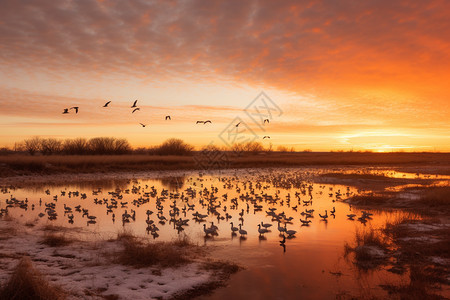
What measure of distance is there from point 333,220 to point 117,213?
11140 mm

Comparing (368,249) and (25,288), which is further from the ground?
(25,288)

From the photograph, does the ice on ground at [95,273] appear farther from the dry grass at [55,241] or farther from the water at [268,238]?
the water at [268,238]

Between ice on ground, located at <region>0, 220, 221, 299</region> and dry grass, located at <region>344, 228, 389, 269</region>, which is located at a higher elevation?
dry grass, located at <region>344, 228, 389, 269</region>

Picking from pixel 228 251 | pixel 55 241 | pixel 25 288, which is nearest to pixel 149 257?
pixel 228 251

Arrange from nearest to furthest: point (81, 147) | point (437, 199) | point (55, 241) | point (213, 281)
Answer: point (213, 281) → point (55, 241) → point (437, 199) → point (81, 147)

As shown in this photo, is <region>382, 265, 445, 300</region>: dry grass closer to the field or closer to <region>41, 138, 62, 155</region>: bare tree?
the field

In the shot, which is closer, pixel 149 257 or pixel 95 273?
pixel 95 273

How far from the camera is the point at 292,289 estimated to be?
8.13m

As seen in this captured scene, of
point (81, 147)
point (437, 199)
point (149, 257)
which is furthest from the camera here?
point (81, 147)

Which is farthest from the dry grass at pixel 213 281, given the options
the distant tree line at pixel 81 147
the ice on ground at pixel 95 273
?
the distant tree line at pixel 81 147

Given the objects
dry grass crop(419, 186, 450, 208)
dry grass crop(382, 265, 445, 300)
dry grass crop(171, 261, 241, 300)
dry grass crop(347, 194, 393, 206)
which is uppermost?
dry grass crop(419, 186, 450, 208)

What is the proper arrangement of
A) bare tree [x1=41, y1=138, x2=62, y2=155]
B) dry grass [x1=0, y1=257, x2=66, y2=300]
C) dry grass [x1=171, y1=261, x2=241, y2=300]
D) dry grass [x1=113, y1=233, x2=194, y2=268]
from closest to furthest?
dry grass [x1=0, y1=257, x2=66, y2=300] → dry grass [x1=171, y1=261, x2=241, y2=300] → dry grass [x1=113, y1=233, x2=194, y2=268] → bare tree [x1=41, y1=138, x2=62, y2=155]

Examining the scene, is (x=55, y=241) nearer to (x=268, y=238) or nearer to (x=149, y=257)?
(x=149, y=257)

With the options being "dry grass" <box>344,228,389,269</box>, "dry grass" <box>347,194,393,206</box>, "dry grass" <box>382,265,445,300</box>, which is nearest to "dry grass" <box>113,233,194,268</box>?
"dry grass" <box>344,228,389,269</box>
